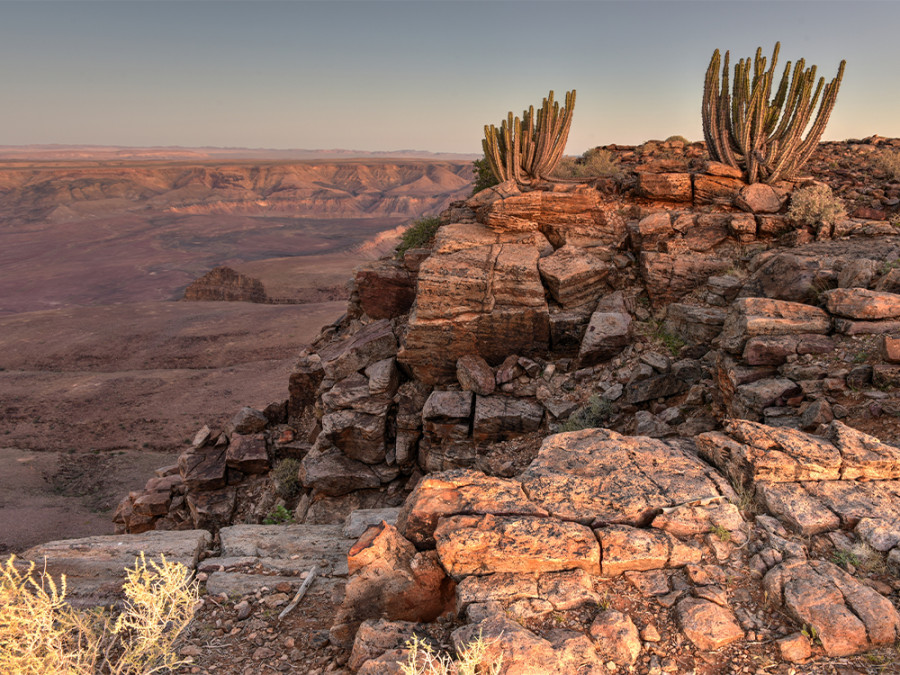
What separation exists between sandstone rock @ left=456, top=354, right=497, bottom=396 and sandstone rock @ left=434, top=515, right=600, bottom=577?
541 cm

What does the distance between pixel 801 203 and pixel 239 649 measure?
11.6 m

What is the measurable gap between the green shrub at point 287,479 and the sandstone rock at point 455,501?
7.74 m

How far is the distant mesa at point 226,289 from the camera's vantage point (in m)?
40.8

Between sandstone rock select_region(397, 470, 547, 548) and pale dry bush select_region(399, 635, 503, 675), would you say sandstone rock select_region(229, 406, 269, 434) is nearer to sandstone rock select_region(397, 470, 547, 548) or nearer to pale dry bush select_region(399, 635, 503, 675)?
sandstone rock select_region(397, 470, 547, 548)

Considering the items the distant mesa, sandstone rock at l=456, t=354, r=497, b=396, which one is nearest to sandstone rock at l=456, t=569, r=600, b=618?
sandstone rock at l=456, t=354, r=497, b=396

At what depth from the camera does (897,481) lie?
451 centimetres

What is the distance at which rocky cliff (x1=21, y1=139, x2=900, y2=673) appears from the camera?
11.5ft

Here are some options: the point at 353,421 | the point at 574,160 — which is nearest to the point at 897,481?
the point at 353,421

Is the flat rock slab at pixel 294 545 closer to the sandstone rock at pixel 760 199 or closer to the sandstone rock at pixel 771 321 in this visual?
the sandstone rock at pixel 771 321

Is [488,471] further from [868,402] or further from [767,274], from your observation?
[767,274]

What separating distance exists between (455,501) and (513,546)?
2.40 feet

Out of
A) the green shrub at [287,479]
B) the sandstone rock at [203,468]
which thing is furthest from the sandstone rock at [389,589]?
the sandstone rock at [203,468]

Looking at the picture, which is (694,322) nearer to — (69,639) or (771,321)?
(771,321)

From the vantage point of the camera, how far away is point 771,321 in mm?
6914
